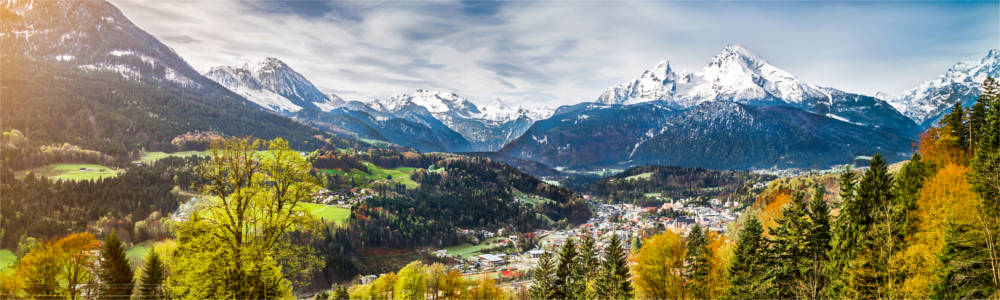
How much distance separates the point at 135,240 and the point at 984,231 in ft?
390

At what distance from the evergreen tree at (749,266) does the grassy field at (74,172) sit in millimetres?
143721

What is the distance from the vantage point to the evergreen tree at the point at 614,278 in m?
38.8

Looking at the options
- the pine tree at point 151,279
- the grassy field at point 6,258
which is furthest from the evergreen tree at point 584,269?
the grassy field at point 6,258

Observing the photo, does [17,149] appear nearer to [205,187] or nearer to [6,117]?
[6,117]

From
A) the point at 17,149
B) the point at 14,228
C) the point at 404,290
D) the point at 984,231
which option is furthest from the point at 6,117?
the point at 984,231

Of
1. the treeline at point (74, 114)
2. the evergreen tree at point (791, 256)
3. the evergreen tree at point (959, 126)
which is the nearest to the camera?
the evergreen tree at point (791, 256)

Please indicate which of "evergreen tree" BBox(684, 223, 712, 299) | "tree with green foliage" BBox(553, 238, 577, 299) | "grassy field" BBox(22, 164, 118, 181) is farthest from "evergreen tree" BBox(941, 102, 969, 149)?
"grassy field" BBox(22, 164, 118, 181)

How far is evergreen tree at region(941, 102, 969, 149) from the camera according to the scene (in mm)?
36144

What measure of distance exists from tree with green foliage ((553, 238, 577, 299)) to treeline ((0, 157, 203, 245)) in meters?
66.2

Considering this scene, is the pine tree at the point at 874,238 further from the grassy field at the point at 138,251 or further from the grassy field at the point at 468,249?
the grassy field at the point at 468,249

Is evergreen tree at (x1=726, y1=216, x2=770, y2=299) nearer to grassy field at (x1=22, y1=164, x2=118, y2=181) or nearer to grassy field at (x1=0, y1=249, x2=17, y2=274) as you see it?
grassy field at (x1=0, y1=249, x2=17, y2=274)

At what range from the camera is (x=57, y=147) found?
12238 centimetres

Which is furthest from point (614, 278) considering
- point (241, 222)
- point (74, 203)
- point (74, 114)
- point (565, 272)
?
point (74, 114)

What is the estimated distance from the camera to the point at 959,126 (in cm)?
3662
